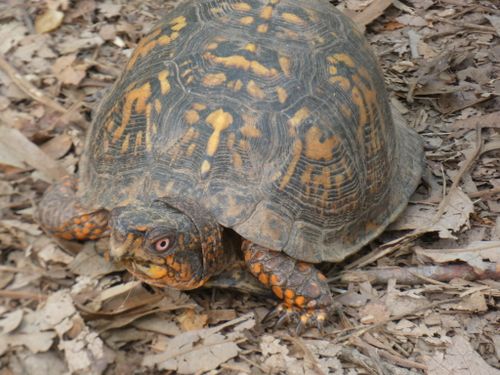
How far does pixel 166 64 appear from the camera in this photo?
3527 millimetres

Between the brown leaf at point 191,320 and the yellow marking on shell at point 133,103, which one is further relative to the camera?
the yellow marking on shell at point 133,103

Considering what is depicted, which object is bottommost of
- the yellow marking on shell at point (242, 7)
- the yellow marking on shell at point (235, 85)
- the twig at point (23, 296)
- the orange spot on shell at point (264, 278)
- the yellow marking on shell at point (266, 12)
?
the orange spot on shell at point (264, 278)

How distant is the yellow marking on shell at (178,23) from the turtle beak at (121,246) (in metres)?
1.50

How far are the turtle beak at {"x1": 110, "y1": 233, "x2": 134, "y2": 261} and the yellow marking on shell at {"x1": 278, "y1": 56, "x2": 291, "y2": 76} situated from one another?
50.4 inches

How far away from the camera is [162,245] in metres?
2.88

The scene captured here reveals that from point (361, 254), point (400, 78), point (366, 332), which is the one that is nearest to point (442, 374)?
point (366, 332)

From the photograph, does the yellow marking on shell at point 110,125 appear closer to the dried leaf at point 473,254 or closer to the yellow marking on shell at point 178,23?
the yellow marking on shell at point 178,23

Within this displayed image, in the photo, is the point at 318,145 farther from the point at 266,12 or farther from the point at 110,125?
the point at 110,125

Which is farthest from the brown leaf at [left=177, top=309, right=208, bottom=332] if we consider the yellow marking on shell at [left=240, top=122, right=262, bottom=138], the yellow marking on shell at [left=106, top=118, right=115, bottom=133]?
the yellow marking on shell at [left=106, top=118, right=115, bottom=133]

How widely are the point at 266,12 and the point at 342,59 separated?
1.73ft

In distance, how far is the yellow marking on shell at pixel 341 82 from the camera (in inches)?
139

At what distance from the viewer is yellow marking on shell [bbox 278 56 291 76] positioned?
133 inches

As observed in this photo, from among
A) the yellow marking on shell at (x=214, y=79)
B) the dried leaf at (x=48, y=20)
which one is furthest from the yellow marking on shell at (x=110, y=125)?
the dried leaf at (x=48, y=20)

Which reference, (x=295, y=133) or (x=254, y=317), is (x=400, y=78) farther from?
(x=254, y=317)
